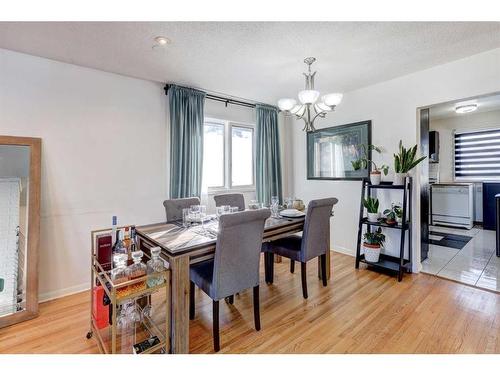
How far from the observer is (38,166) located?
2340 millimetres

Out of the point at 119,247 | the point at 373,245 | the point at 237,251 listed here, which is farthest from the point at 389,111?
the point at 119,247

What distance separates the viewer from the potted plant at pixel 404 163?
2.84 m

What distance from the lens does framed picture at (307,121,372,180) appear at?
349 centimetres

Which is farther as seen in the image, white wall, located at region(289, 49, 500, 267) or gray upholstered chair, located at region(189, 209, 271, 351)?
white wall, located at region(289, 49, 500, 267)

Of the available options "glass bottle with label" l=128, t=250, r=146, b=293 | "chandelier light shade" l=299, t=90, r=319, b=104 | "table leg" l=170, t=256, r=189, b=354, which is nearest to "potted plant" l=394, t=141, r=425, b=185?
"chandelier light shade" l=299, t=90, r=319, b=104

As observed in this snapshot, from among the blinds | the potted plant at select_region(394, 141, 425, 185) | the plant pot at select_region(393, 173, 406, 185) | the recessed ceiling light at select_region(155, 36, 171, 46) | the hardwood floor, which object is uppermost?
the recessed ceiling light at select_region(155, 36, 171, 46)

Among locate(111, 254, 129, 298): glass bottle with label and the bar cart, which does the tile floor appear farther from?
locate(111, 254, 129, 298): glass bottle with label

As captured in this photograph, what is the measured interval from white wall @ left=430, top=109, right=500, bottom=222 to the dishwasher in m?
0.23

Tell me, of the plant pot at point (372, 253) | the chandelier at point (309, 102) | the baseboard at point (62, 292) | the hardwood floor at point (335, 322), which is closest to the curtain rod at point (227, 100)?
the chandelier at point (309, 102)

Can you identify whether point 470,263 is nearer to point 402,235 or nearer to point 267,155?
point 402,235

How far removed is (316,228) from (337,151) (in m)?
1.77

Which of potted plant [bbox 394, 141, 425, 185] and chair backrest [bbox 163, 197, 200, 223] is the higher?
potted plant [bbox 394, 141, 425, 185]

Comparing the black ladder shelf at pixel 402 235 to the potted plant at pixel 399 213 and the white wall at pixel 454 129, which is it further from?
the white wall at pixel 454 129

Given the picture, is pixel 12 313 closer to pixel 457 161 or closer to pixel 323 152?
pixel 323 152
